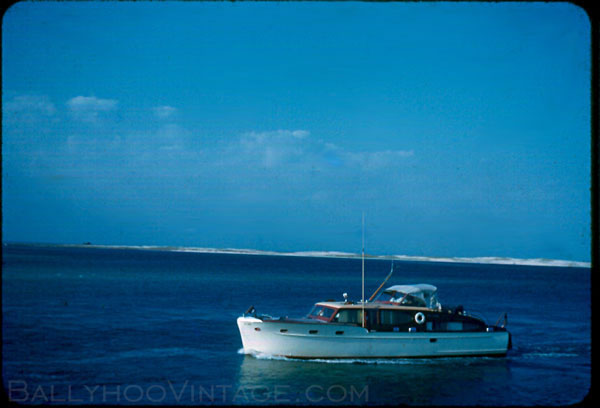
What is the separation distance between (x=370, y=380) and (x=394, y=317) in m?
3.94

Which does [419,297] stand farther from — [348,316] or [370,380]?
[370,380]

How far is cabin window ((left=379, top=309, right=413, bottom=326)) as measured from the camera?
76.2 ft

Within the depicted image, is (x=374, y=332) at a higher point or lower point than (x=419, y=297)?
lower

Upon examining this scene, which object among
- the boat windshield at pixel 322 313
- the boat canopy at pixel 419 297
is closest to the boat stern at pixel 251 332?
the boat windshield at pixel 322 313

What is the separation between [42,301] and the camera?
150 feet

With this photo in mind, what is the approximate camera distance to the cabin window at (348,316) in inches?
905

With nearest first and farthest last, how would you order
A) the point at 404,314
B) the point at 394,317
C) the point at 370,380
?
the point at 370,380 → the point at 394,317 → the point at 404,314

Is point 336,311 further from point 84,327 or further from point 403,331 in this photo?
point 84,327

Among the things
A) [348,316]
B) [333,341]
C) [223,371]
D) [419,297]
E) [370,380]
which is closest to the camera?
[370,380]

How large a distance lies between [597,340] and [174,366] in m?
19.6

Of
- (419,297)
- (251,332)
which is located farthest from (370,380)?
(251,332)

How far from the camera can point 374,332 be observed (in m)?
22.9

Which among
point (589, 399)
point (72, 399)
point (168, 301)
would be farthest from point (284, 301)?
point (589, 399)

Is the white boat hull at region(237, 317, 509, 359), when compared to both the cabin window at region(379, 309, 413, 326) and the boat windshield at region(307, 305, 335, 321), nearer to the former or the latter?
the cabin window at region(379, 309, 413, 326)
